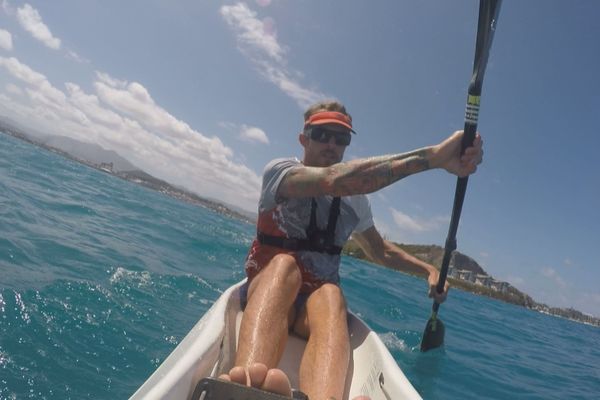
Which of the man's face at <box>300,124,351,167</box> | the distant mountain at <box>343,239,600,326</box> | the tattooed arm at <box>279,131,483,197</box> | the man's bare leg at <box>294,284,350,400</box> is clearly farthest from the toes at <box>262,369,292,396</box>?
the distant mountain at <box>343,239,600,326</box>

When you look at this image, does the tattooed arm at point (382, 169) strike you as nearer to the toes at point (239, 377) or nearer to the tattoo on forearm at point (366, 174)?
the tattoo on forearm at point (366, 174)

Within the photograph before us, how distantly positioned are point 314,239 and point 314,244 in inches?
2.0

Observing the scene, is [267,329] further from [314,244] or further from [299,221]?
[299,221]

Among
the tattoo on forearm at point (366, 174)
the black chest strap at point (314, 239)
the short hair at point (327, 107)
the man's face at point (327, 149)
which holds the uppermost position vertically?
the short hair at point (327, 107)

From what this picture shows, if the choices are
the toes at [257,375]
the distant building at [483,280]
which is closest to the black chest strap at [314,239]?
the toes at [257,375]

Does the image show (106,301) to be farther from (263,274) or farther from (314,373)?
(314,373)

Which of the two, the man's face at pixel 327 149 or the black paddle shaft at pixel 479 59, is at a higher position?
the black paddle shaft at pixel 479 59

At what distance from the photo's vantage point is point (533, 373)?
10.5 meters

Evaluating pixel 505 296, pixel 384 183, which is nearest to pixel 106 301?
pixel 384 183

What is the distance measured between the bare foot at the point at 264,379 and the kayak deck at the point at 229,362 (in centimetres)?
28

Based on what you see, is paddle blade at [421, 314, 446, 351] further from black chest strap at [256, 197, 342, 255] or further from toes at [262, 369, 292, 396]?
toes at [262, 369, 292, 396]

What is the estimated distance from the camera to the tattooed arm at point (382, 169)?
3076 millimetres

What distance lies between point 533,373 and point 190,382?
1157cm

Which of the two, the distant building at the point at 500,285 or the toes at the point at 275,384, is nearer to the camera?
the toes at the point at 275,384
